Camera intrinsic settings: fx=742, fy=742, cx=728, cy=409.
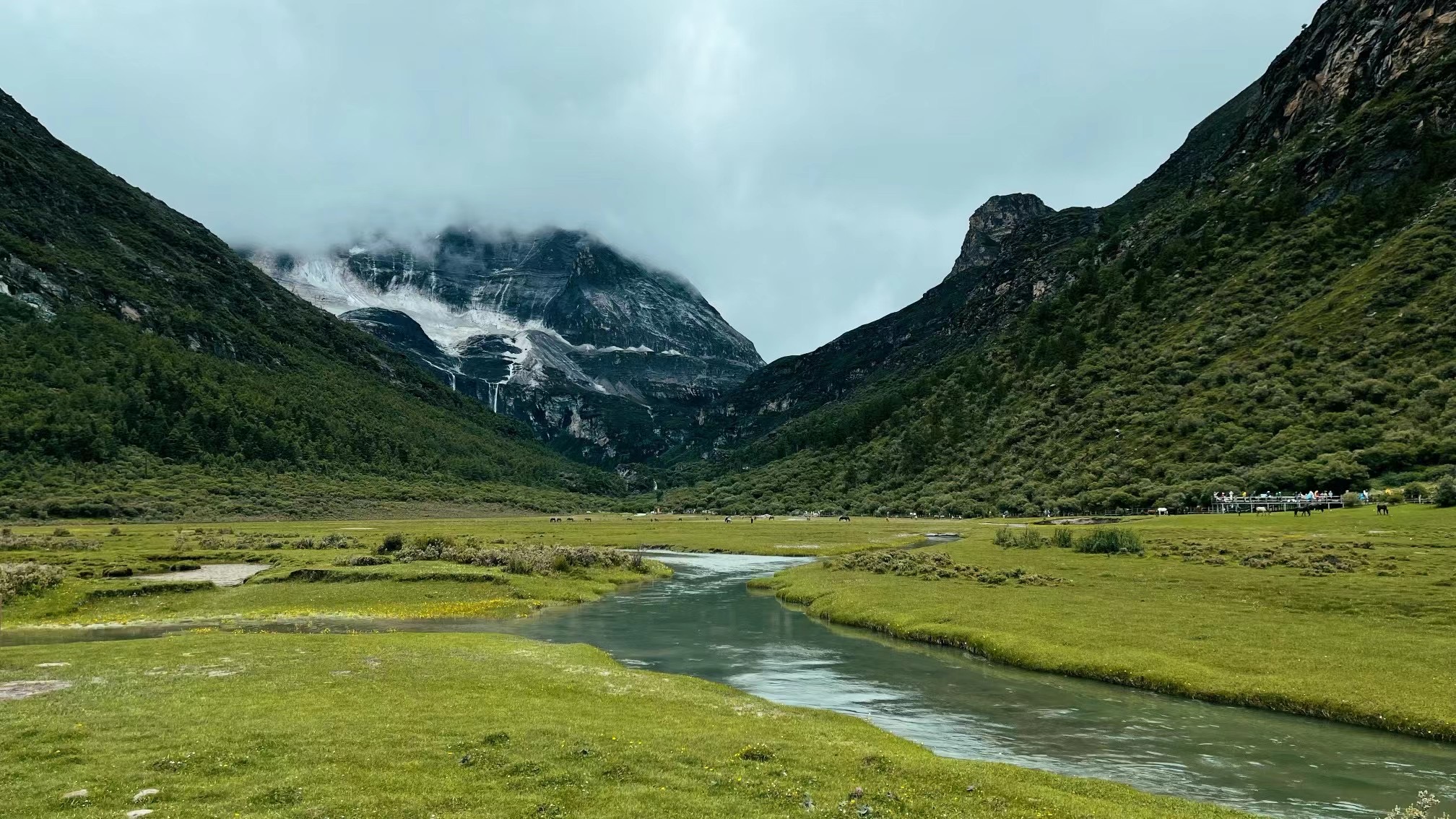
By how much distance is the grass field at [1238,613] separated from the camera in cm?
3195

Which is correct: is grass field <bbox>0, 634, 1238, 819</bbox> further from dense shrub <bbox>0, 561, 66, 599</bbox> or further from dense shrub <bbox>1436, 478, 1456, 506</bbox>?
dense shrub <bbox>1436, 478, 1456, 506</bbox>

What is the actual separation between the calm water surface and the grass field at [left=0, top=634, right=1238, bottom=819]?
12.3ft

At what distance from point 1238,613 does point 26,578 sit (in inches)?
3272

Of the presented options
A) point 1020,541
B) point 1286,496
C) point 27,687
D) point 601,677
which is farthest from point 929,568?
point 1286,496

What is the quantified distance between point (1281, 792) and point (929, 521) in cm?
14750

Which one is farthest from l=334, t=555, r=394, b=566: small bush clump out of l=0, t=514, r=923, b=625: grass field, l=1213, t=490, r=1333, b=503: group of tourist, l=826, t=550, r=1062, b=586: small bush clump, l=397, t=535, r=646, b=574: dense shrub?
l=1213, t=490, r=1333, b=503: group of tourist

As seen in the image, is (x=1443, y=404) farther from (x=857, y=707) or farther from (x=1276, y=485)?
(x=857, y=707)

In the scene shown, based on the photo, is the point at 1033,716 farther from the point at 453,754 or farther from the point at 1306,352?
the point at 1306,352

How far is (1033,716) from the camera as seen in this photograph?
3122 centimetres

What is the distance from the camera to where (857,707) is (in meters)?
33.0

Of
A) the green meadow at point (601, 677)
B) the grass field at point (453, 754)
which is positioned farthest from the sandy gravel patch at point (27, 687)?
the grass field at point (453, 754)

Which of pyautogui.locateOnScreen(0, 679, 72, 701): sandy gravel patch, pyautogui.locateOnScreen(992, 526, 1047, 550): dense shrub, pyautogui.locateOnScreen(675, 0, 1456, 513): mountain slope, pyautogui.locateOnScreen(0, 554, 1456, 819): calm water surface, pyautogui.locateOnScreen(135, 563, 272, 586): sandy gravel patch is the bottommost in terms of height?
pyautogui.locateOnScreen(0, 554, 1456, 819): calm water surface

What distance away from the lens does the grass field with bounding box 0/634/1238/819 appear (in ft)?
57.5

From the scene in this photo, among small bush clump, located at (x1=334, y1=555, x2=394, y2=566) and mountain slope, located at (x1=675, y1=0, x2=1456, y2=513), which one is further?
mountain slope, located at (x1=675, y1=0, x2=1456, y2=513)
